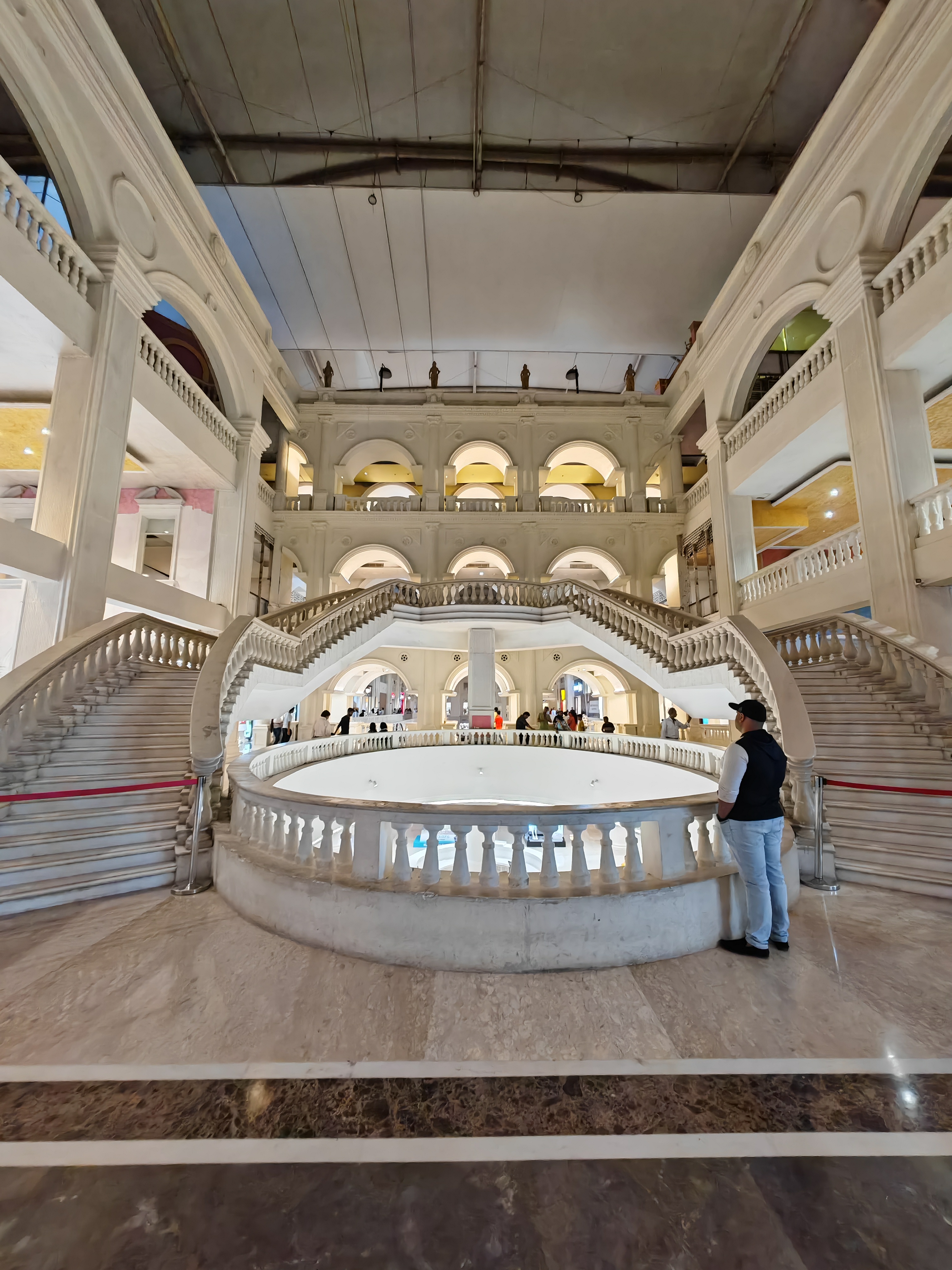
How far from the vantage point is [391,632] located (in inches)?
534

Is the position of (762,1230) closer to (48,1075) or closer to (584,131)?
(48,1075)

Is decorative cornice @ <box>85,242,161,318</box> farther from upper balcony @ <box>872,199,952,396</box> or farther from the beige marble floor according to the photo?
upper balcony @ <box>872,199,952,396</box>

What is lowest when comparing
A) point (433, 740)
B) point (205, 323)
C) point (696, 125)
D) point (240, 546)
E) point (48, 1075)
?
point (48, 1075)

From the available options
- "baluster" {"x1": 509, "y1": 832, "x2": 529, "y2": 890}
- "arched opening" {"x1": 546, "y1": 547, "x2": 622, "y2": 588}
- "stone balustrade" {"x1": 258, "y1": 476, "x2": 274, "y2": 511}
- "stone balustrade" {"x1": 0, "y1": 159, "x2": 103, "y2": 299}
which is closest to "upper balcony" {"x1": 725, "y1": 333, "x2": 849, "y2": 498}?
"arched opening" {"x1": 546, "y1": 547, "x2": 622, "y2": 588}

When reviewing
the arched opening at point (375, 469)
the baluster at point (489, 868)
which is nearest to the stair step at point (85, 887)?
the baluster at point (489, 868)

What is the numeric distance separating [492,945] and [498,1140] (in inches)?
48.7

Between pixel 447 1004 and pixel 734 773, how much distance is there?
205 cm

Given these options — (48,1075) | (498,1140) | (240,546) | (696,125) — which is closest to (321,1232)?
(498,1140)

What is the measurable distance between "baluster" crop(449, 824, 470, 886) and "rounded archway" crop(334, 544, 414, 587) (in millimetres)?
9649

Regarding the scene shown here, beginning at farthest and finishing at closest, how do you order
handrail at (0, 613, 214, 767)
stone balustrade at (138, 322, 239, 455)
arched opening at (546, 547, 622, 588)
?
arched opening at (546, 547, 622, 588) → stone balustrade at (138, 322, 239, 455) → handrail at (0, 613, 214, 767)

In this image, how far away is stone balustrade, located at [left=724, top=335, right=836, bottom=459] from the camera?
31.5ft

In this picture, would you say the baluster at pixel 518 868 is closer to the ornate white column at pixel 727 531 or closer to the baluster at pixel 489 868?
the baluster at pixel 489 868

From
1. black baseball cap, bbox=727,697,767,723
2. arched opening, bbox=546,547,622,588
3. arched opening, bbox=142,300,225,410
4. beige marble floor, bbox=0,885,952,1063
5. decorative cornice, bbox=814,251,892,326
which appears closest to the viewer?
beige marble floor, bbox=0,885,952,1063

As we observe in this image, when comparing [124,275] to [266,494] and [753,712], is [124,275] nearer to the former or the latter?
[266,494]
